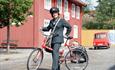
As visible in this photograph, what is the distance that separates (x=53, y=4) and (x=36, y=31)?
196 inches

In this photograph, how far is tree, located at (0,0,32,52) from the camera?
80.6ft

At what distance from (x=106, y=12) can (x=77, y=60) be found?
61127 millimetres

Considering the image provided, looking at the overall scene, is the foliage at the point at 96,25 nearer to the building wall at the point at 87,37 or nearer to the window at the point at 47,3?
the building wall at the point at 87,37

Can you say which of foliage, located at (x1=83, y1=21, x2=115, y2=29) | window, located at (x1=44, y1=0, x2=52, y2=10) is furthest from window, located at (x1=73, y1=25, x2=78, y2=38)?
foliage, located at (x1=83, y1=21, x2=115, y2=29)

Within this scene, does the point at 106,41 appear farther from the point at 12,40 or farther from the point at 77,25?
the point at 12,40

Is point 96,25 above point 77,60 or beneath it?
above

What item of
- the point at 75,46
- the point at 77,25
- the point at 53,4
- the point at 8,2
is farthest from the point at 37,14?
the point at 75,46

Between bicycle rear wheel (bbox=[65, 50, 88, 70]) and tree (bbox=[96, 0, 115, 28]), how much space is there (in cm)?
5783

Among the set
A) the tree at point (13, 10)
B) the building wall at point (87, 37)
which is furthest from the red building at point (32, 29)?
the building wall at point (87, 37)

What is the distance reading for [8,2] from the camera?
24578 mm

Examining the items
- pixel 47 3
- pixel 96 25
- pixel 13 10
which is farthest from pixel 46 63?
pixel 96 25

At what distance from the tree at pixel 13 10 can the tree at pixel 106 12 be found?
4628cm

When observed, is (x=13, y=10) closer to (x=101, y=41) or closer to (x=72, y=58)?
(x=72, y=58)

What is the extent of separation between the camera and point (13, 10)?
24.9 meters
